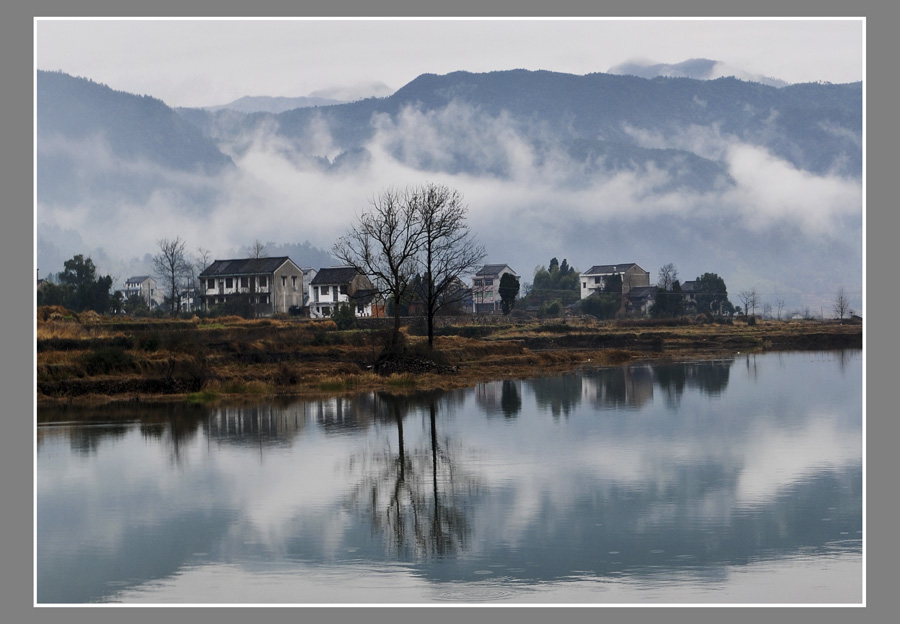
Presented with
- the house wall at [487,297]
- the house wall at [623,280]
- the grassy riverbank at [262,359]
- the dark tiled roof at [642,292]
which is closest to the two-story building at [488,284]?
the house wall at [487,297]

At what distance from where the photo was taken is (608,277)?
117312 mm

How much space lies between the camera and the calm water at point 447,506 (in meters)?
12.1

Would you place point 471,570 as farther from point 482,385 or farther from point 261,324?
point 261,324

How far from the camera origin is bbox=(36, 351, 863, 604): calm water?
12109mm

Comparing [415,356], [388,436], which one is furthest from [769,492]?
[415,356]

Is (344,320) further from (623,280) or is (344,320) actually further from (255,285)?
(623,280)

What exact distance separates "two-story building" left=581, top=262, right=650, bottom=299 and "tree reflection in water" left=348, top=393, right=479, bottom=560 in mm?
99015

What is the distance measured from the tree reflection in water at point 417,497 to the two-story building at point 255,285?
65.9 meters

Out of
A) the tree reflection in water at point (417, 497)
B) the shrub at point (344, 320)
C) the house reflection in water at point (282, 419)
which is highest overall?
the shrub at point (344, 320)

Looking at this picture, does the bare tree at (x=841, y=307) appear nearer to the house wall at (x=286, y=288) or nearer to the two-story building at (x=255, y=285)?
the house wall at (x=286, y=288)

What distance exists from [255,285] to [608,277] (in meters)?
43.1

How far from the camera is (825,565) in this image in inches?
494

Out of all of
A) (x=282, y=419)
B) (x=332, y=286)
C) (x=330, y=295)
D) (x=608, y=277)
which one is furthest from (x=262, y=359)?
(x=608, y=277)

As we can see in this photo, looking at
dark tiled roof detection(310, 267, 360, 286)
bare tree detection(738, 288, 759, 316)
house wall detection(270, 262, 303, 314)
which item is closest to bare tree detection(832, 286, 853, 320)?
bare tree detection(738, 288, 759, 316)
